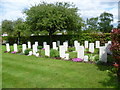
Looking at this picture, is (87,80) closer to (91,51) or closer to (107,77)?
(107,77)

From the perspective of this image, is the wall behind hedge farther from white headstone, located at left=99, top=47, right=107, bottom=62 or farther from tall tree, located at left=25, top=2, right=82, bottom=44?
white headstone, located at left=99, top=47, right=107, bottom=62

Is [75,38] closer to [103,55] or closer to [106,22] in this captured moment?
[103,55]

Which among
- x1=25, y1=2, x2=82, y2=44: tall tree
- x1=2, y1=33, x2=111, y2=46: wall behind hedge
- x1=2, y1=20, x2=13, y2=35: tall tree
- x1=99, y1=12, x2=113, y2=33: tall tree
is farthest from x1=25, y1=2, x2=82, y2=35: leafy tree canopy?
x1=99, y1=12, x2=113, y2=33: tall tree

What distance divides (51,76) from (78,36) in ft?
40.6

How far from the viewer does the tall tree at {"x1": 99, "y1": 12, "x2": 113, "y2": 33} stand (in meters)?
55.9

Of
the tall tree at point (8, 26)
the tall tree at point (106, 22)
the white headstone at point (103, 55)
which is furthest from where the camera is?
the tall tree at point (106, 22)

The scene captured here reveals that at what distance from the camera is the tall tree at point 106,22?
183ft

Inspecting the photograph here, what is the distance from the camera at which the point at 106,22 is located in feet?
184

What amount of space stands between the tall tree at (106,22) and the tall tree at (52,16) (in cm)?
4491

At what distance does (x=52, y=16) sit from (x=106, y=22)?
48.7 m

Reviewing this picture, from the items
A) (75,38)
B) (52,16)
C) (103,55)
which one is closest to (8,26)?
(52,16)

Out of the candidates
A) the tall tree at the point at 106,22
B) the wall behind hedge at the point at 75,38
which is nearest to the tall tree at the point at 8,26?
the wall behind hedge at the point at 75,38

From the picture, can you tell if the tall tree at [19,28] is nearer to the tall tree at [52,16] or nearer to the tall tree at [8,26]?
the tall tree at [8,26]

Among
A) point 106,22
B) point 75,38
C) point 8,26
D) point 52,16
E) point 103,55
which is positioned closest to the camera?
point 103,55
